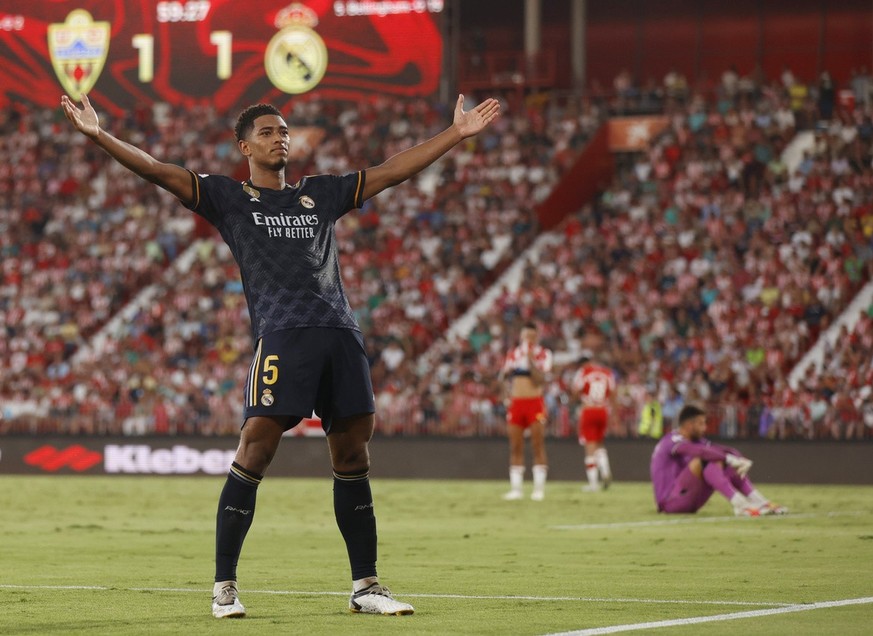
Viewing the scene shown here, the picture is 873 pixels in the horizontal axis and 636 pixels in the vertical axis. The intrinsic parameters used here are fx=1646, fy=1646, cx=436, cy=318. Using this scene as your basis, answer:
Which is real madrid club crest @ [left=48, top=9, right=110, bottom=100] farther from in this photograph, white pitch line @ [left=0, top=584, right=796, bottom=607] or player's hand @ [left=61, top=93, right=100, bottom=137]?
player's hand @ [left=61, top=93, right=100, bottom=137]

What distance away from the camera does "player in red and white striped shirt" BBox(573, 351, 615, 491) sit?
2416 cm

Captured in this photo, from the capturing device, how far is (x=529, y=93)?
4066cm

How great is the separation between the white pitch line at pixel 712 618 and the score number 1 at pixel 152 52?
2357 centimetres

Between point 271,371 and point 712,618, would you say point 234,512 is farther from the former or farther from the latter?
point 712,618

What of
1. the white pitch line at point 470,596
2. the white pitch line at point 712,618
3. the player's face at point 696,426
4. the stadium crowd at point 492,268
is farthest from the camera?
the stadium crowd at point 492,268

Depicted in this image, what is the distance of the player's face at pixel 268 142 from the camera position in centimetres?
856

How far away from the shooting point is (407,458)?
93.8 ft

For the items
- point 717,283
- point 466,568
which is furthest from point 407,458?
point 466,568

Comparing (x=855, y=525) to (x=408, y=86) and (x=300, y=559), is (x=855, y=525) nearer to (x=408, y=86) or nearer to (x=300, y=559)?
(x=300, y=559)

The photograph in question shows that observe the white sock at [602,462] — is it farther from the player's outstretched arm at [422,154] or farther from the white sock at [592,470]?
the player's outstretched arm at [422,154]

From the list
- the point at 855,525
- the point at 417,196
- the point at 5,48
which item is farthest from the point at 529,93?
the point at 855,525

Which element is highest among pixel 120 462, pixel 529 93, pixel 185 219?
pixel 529 93

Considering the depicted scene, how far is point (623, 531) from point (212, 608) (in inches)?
311

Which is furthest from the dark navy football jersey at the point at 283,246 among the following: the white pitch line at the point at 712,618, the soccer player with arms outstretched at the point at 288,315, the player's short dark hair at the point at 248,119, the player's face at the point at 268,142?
the white pitch line at the point at 712,618
